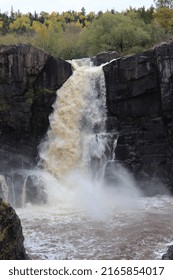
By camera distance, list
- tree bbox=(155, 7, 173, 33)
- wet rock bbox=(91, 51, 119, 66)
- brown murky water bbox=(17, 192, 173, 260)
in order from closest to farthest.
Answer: brown murky water bbox=(17, 192, 173, 260) → wet rock bbox=(91, 51, 119, 66) → tree bbox=(155, 7, 173, 33)

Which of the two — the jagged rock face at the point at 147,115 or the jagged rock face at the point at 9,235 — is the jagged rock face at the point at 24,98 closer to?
the jagged rock face at the point at 147,115

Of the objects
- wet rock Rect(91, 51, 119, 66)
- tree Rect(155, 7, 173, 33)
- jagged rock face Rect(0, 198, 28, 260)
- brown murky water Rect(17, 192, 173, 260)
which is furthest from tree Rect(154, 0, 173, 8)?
jagged rock face Rect(0, 198, 28, 260)

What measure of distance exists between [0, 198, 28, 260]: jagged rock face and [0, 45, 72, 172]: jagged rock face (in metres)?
16.7

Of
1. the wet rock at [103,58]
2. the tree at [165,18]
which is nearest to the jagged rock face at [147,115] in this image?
the wet rock at [103,58]

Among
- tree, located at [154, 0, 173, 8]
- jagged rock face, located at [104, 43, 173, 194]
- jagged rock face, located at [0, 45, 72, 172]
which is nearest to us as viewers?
jagged rock face, located at [104, 43, 173, 194]

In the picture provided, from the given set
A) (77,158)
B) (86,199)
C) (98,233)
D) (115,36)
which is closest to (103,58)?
(77,158)

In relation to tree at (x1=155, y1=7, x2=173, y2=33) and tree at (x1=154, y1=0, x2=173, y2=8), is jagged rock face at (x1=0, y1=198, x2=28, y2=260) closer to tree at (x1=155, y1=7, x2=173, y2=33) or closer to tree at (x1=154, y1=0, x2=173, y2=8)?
tree at (x1=155, y1=7, x2=173, y2=33)

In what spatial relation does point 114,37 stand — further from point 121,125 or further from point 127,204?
point 127,204

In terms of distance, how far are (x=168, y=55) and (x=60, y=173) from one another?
11839 mm

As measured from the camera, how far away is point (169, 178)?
2767 cm

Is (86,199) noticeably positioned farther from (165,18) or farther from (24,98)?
(165,18)

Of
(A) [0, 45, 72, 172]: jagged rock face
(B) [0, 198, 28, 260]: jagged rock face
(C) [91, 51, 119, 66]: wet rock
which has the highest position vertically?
(C) [91, 51, 119, 66]: wet rock

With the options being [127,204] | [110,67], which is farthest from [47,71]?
[127,204]

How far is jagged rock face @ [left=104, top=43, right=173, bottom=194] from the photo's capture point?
27469 millimetres
